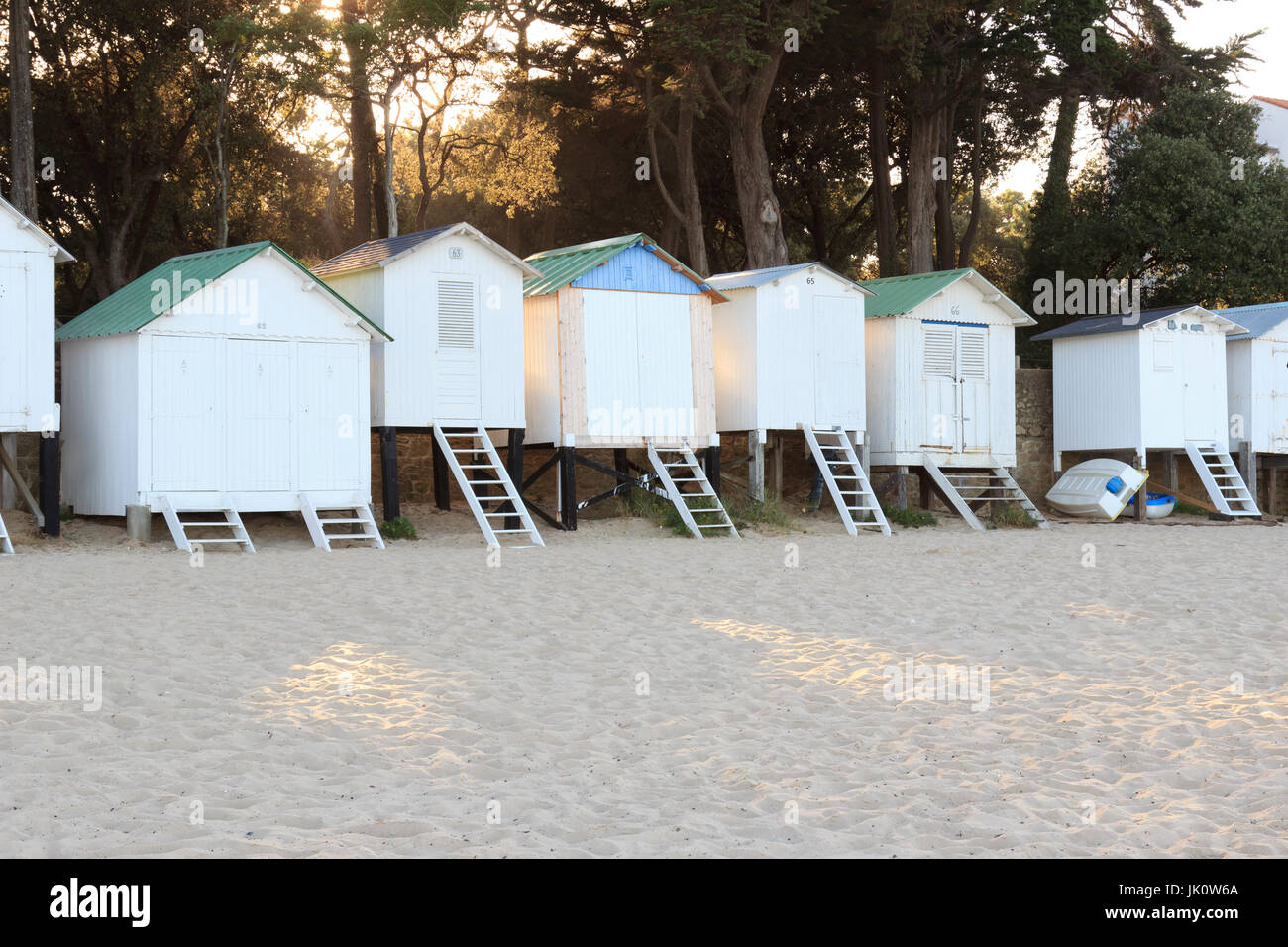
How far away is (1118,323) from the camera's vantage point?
84.7 feet

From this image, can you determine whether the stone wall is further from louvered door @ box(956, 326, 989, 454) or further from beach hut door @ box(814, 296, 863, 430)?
beach hut door @ box(814, 296, 863, 430)

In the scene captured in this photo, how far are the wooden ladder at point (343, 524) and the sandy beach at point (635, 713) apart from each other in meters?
2.10

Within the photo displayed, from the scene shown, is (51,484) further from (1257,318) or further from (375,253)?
(1257,318)

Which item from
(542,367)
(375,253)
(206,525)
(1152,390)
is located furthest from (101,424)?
(1152,390)

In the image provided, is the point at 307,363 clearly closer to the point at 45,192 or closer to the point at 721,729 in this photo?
the point at 721,729

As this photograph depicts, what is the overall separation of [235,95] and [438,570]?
19159 millimetres

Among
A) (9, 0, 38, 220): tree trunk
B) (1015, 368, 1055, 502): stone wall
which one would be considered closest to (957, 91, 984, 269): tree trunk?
(1015, 368, 1055, 502): stone wall

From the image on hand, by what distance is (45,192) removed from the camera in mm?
31219

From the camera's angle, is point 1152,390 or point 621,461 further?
point 1152,390

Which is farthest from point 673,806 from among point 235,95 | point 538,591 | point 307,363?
point 235,95

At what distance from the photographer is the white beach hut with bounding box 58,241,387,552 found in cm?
1756

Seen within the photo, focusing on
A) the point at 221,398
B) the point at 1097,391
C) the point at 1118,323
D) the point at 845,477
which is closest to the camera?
the point at 221,398

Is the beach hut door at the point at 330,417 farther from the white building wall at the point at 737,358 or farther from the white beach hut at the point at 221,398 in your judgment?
the white building wall at the point at 737,358

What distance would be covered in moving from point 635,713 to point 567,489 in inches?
452
